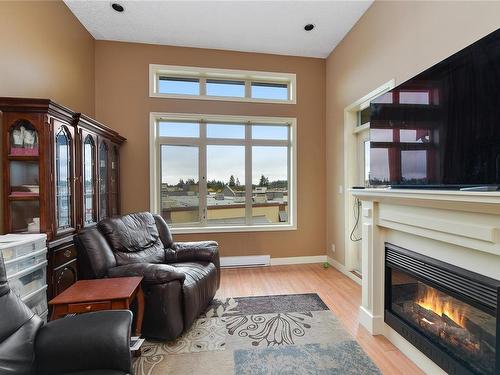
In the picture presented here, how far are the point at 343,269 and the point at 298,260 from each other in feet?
2.39

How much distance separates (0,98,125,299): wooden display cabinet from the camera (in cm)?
210

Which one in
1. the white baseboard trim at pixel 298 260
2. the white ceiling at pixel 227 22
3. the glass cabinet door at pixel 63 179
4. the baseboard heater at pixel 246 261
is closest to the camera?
the glass cabinet door at pixel 63 179

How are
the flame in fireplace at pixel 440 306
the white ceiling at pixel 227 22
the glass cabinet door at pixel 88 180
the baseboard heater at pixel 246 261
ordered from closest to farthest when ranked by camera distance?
→ the flame in fireplace at pixel 440 306 → the glass cabinet door at pixel 88 180 → the white ceiling at pixel 227 22 → the baseboard heater at pixel 246 261

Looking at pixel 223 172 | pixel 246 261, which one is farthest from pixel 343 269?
pixel 223 172

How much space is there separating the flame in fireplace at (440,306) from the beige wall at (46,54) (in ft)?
11.3

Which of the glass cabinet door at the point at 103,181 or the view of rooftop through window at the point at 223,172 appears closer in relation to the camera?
the glass cabinet door at the point at 103,181

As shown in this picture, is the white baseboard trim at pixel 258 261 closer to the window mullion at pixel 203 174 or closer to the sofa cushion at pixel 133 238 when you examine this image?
the window mullion at pixel 203 174

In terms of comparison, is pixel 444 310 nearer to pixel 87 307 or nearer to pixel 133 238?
pixel 87 307

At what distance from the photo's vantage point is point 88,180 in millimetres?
2867

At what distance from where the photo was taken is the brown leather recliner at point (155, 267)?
202cm

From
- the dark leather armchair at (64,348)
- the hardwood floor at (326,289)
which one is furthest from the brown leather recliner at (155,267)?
the dark leather armchair at (64,348)

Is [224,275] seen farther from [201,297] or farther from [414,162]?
[414,162]

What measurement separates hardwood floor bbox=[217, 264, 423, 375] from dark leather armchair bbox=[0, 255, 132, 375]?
175 cm

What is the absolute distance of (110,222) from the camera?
2477mm
